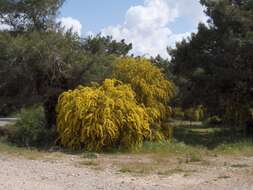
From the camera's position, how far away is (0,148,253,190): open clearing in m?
12.7

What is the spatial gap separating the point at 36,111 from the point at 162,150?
685 cm

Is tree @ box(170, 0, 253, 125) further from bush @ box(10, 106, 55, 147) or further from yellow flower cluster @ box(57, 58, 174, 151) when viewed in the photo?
bush @ box(10, 106, 55, 147)

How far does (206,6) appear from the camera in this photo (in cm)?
2759

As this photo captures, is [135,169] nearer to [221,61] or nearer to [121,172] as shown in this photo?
[121,172]

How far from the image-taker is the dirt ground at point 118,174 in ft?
41.5

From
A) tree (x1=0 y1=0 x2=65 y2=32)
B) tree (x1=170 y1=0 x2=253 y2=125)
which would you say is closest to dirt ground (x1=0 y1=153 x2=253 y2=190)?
tree (x1=170 y1=0 x2=253 y2=125)

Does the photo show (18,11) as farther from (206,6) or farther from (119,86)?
(206,6)

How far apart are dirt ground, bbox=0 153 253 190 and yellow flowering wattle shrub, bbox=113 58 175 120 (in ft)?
15.5

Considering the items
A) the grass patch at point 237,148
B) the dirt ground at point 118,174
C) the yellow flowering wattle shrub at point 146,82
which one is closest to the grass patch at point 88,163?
the dirt ground at point 118,174

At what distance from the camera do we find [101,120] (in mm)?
20844

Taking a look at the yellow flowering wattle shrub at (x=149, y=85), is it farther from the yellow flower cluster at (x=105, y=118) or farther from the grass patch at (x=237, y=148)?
the grass patch at (x=237, y=148)

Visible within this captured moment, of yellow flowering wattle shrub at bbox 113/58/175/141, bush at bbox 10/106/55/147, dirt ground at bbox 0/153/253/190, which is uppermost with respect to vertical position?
yellow flowering wattle shrub at bbox 113/58/175/141

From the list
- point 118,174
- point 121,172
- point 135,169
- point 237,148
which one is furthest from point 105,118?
point 118,174

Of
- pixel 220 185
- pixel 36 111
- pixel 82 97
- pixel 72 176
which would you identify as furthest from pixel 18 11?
pixel 220 185
